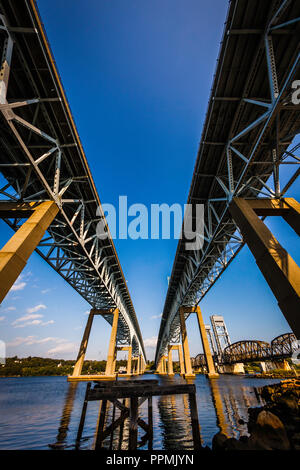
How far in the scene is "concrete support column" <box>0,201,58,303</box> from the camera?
22.5 ft

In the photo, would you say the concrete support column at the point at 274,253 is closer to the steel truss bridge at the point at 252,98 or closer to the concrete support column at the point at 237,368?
the steel truss bridge at the point at 252,98

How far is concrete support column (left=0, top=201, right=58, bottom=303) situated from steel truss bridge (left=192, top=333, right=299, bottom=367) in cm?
6391

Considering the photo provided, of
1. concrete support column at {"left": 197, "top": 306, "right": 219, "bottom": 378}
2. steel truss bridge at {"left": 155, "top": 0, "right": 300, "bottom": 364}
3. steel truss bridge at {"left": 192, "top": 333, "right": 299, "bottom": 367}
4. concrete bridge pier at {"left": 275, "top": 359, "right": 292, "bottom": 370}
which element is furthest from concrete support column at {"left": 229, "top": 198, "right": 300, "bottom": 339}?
concrete bridge pier at {"left": 275, "top": 359, "right": 292, "bottom": 370}

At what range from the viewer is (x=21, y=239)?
25.6ft

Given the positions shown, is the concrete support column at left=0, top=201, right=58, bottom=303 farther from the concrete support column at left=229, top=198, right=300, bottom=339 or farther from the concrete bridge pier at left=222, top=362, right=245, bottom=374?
the concrete bridge pier at left=222, top=362, right=245, bottom=374

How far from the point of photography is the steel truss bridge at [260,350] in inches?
2065

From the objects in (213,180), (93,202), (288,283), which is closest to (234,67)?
(213,180)

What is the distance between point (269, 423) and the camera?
3695 mm

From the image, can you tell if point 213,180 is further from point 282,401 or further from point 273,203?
point 282,401

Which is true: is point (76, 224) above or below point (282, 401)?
above

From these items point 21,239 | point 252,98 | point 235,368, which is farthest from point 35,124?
point 235,368

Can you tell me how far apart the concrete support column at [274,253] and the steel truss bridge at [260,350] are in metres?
57.1

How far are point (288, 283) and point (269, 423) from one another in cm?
397

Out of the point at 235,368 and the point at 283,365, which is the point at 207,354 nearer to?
the point at 283,365
